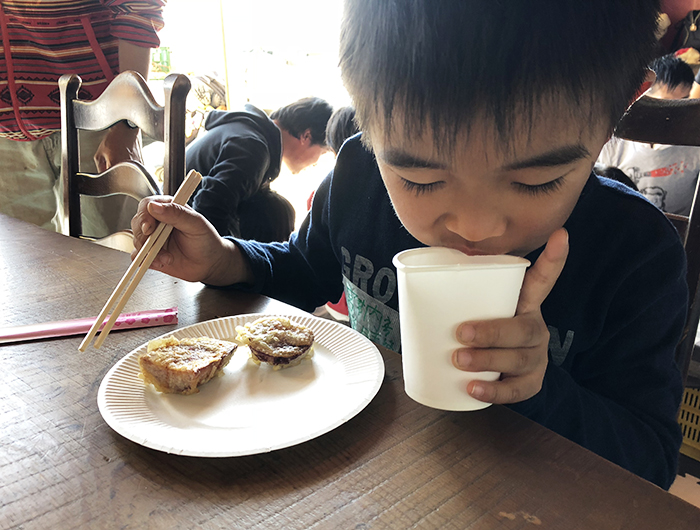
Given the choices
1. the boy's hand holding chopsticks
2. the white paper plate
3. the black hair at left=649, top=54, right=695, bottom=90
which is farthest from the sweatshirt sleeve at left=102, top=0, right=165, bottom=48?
the black hair at left=649, top=54, right=695, bottom=90

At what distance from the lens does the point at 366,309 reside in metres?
1.00

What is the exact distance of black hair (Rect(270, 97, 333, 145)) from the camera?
2953mm

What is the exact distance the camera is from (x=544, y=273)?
1.71ft

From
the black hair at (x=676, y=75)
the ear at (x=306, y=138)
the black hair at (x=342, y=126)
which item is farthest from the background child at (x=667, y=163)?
the ear at (x=306, y=138)

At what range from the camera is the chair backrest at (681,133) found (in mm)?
750

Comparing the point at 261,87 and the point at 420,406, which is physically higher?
the point at 261,87

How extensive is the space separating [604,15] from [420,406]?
1.49 feet

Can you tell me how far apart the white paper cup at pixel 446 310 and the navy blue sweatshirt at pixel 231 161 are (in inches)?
72.0

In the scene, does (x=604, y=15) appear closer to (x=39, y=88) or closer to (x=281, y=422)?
(x=281, y=422)

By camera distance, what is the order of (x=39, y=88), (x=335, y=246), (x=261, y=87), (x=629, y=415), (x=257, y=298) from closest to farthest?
(x=629, y=415)
(x=257, y=298)
(x=335, y=246)
(x=39, y=88)
(x=261, y=87)

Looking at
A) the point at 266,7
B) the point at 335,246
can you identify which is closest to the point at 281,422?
the point at 335,246

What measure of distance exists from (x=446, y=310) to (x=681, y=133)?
1.81ft

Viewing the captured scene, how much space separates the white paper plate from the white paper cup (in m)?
0.08

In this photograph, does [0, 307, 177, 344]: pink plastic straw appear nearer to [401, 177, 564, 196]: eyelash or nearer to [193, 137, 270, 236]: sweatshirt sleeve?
[401, 177, 564, 196]: eyelash
